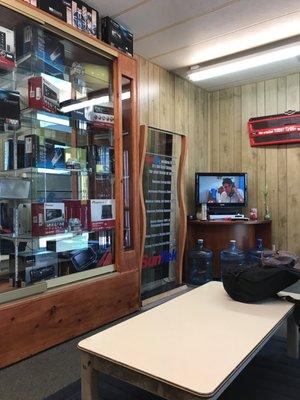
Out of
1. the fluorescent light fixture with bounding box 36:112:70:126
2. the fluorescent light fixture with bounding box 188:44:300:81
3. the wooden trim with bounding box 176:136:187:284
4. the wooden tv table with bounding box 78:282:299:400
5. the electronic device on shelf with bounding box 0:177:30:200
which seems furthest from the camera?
the wooden trim with bounding box 176:136:187:284

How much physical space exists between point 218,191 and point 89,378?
3352mm

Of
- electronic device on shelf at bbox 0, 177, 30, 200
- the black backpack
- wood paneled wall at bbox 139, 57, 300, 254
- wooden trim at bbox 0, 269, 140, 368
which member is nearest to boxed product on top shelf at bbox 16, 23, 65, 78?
electronic device on shelf at bbox 0, 177, 30, 200

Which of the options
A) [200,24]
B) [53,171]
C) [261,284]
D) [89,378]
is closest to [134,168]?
[53,171]

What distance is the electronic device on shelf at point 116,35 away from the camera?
9.91ft

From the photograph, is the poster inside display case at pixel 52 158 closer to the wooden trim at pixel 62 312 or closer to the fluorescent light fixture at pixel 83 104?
the fluorescent light fixture at pixel 83 104

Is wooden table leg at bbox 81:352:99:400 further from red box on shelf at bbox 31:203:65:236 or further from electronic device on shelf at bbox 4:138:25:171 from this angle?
electronic device on shelf at bbox 4:138:25:171

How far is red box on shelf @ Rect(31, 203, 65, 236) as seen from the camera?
8.29 feet

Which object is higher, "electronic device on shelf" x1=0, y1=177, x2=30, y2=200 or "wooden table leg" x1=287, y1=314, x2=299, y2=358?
"electronic device on shelf" x1=0, y1=177, x2=30, y2=200

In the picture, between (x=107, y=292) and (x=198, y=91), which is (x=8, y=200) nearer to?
(x=107, y=292)

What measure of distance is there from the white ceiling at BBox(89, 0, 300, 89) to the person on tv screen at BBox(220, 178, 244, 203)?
161 centimetres

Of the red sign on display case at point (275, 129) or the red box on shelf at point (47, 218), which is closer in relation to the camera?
the red box on shelf at point (47, 218)

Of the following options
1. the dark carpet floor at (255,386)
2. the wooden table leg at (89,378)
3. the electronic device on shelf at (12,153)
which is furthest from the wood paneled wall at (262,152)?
the wooden table leg at (89,378)

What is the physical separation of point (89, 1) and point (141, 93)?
1.25 metres

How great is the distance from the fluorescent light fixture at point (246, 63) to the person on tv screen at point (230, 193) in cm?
139
